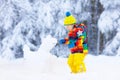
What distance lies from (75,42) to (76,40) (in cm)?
5

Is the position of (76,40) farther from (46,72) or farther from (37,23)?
(37,23)

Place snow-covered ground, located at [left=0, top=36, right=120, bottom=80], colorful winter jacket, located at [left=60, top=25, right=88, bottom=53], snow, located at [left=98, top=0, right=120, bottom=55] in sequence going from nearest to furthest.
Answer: snow-covered ground, located at [left=0, top=36, right=120, bottom=80]
colorful winter jacket, located at [left=60, top=25, right=88, bottom=53]
snow, located at [left=98, top=0, right=120, bottom=55]

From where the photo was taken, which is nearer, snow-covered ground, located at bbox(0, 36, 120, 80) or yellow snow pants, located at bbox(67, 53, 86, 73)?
snow-covered ground, located at bbox(0, 36, 120, 80)

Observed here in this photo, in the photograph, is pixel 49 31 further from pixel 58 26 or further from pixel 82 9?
pixel 82 9

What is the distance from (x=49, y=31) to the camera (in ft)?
48.4

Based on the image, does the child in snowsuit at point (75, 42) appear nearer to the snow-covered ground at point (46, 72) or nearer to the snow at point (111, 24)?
the snow-covered ground at point (46, 72)

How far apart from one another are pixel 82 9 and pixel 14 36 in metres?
2.84

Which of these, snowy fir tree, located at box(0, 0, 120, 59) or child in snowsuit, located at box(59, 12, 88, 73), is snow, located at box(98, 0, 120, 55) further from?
child in snowsuit, located at box(59, 12, 88, 73)

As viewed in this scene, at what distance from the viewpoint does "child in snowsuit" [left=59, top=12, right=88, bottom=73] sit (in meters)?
8.07

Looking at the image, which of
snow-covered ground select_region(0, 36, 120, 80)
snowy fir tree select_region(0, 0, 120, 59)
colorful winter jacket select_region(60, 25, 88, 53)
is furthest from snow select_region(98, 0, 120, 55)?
colorful winter jacket select_region(60, 25, 88, 53)

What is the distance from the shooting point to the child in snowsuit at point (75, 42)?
318 inches

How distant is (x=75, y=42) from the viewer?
8148mm

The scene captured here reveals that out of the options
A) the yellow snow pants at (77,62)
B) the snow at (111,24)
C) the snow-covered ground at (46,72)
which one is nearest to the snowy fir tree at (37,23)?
the snow at (111,24)

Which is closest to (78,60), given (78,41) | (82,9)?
(78,41)
